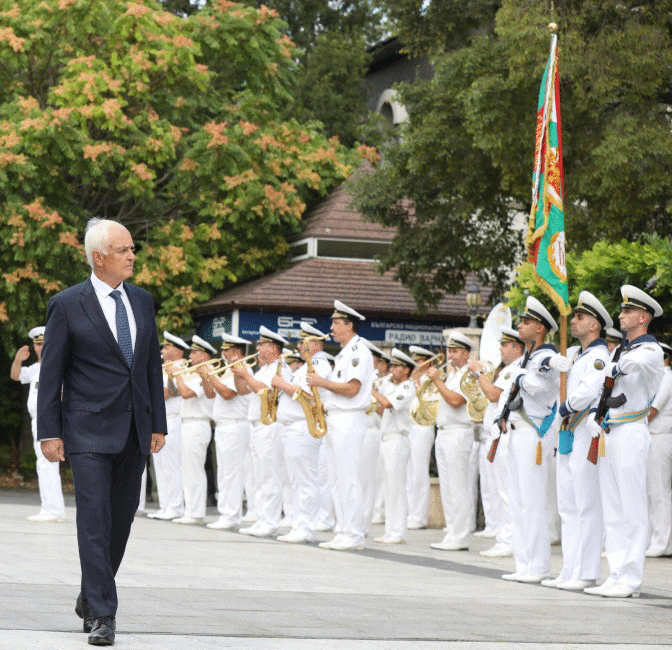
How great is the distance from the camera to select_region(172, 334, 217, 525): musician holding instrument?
18.9 m

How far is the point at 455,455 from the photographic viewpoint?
1622cm

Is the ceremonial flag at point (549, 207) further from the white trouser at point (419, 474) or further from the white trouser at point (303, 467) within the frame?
the white trouser at point (419, 474)

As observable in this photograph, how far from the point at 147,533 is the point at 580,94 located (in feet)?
27.4

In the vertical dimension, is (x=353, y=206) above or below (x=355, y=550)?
above

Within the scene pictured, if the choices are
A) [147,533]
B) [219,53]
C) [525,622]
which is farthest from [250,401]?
[219,53]

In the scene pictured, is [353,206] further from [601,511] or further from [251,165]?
[601,511]

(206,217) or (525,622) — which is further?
(206,217)

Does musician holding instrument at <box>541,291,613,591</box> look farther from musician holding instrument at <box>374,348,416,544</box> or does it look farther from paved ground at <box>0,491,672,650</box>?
musician holding instrument at <box>374,348,416,544</box>

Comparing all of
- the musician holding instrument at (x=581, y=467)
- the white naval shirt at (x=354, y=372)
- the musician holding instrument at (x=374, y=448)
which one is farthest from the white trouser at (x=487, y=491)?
the musician holding instrument at (x=581, y=467)

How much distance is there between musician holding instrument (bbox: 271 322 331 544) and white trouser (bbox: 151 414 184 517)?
3.00 m

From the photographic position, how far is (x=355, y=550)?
1516cm

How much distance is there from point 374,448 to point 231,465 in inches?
88.8

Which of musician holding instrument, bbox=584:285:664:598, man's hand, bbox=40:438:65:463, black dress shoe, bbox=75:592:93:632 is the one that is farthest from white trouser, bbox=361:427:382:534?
man's hand, bbox=40:438:65:463

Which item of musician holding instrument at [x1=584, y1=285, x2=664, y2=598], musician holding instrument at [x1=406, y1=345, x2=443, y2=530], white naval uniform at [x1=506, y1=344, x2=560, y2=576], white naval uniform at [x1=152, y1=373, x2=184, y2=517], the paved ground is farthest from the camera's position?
white naval uniform at [x1=152, y1=373, x2=184, y2=517]
